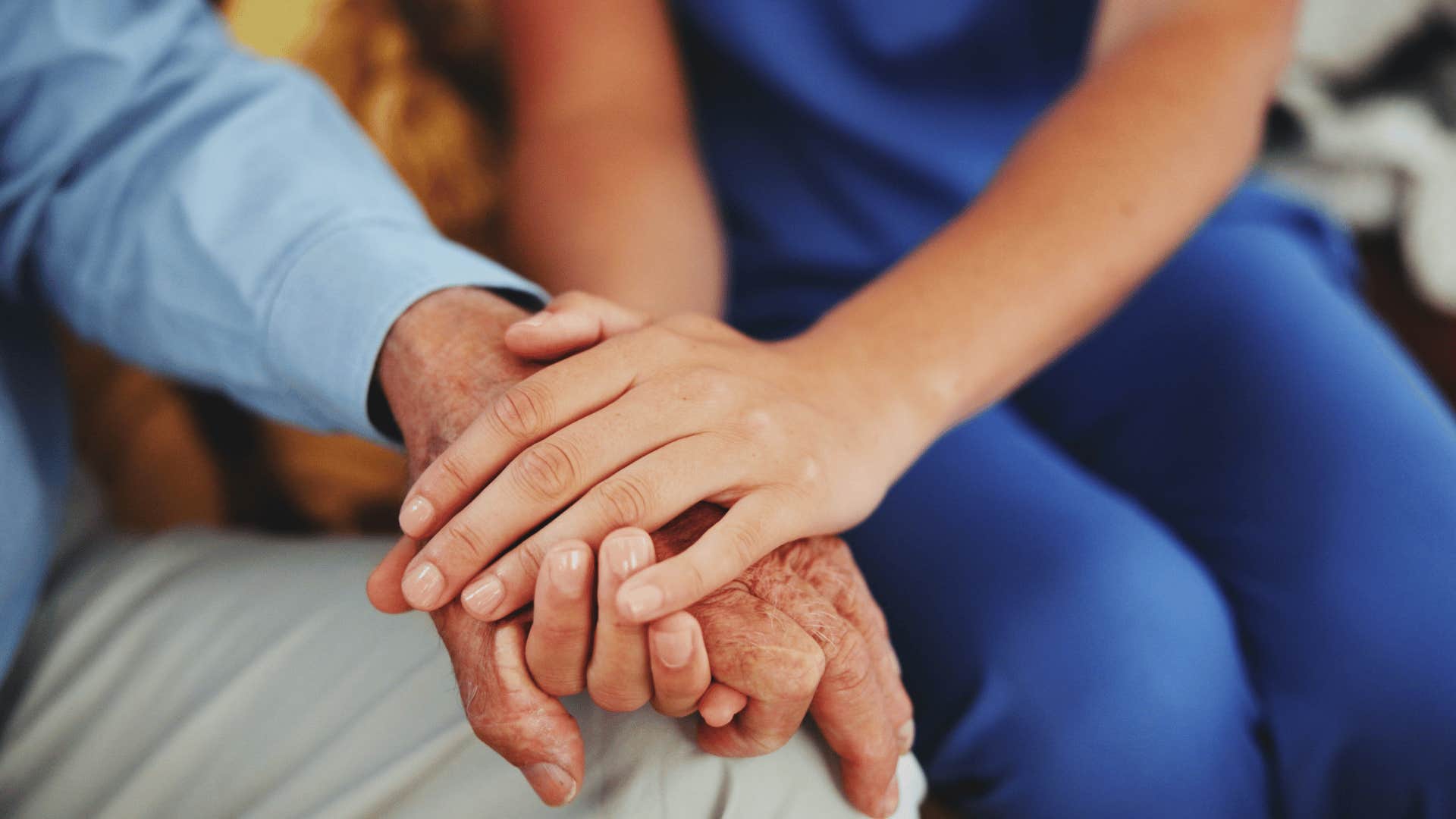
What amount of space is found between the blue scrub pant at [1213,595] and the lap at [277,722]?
0.12m

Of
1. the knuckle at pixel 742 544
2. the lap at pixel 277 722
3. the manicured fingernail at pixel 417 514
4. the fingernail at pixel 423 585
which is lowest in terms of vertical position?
the lap at pixel 277 722

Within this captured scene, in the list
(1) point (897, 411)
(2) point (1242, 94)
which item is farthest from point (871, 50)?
(1) point (897, 411)

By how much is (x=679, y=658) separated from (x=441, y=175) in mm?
652

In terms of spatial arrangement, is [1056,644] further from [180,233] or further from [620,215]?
[180,233]

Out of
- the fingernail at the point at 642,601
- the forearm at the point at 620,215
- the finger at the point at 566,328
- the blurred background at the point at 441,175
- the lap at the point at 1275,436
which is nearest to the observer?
the fingernail at the point at 642,601

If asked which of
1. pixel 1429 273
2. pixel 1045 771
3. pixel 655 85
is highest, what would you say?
pixel 655 85

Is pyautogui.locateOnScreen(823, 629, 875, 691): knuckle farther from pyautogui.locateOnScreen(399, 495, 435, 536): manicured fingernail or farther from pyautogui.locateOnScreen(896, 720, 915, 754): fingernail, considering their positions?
pyautogui.locateOnScreen(399, 495, 435, 536): manicured fingernail

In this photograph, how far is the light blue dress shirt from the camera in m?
0.57

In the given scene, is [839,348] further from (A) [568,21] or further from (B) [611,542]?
(A) [568,21]

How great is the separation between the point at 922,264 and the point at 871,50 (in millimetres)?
294

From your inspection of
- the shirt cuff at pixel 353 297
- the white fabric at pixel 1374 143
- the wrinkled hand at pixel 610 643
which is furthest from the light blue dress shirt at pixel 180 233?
the white fabric at pixel 1374 143

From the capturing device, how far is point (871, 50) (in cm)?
83

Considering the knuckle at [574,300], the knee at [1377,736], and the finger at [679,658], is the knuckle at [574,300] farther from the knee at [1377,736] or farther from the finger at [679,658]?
the knee at [1377,736]

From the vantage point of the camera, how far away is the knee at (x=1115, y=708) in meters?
0.59
